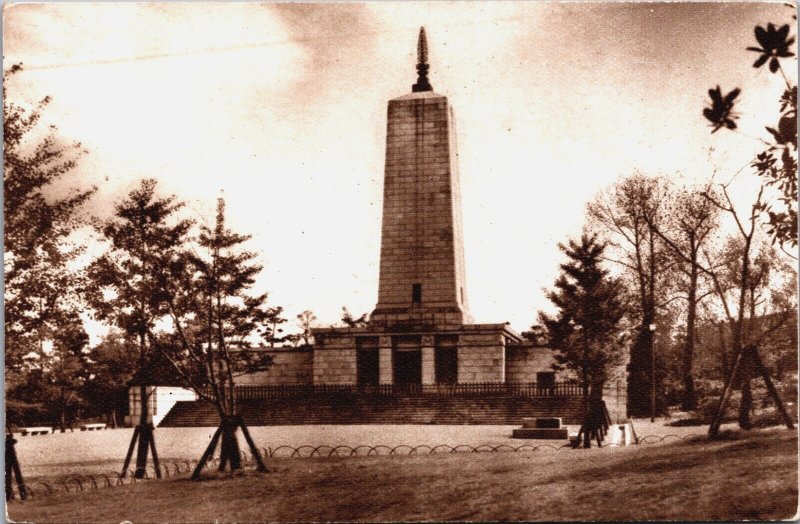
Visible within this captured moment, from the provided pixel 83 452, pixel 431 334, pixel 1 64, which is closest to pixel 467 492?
pixel 83 452

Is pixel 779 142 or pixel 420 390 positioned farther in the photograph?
pixel 420 390

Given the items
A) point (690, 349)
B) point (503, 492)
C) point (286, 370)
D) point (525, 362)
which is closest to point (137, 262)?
point (286, 370)

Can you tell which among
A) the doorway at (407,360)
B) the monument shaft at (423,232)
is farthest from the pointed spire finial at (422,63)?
the doorway at (407,360)

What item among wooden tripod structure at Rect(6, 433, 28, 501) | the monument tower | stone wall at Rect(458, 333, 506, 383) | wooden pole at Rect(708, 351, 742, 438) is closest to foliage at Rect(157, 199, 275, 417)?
wooden tripod structure at Rect(6, 433, 28, 501)

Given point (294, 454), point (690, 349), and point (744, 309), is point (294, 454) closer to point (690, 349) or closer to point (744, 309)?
point (690, 349)

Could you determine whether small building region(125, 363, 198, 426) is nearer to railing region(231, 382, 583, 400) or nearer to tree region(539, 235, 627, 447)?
railing region(231, 382, 583, 400)

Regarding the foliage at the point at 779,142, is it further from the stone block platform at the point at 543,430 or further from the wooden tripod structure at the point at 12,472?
the wooden tripod structure at the point at 12,472

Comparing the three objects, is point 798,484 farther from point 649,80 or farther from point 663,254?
point 649,80
